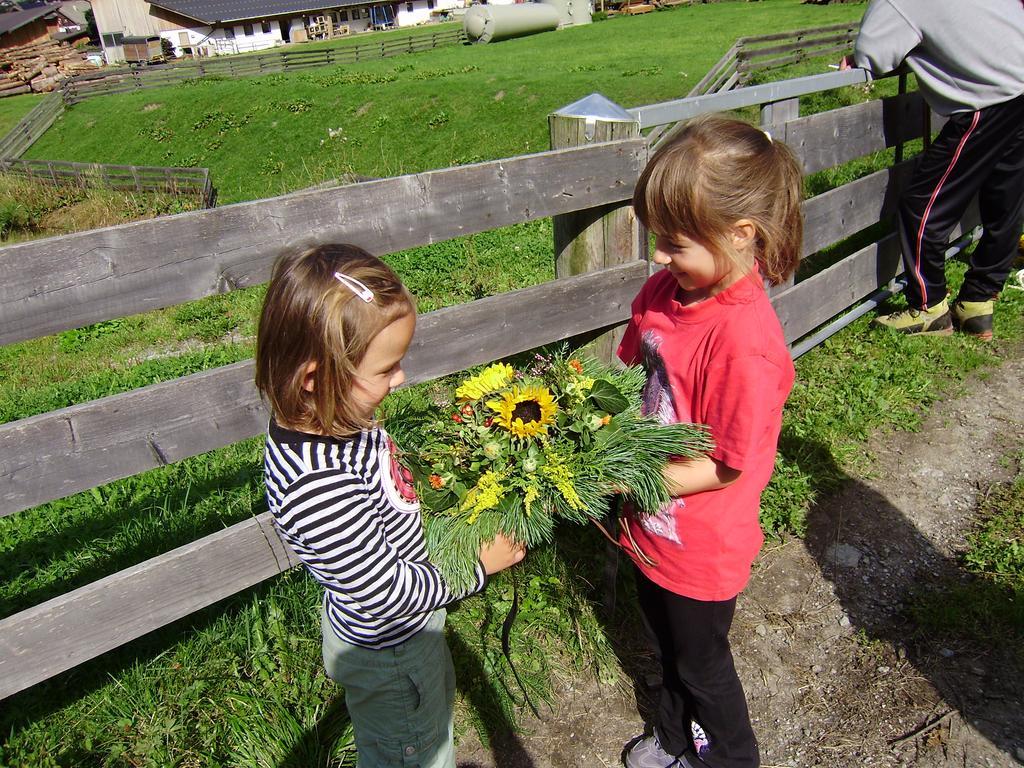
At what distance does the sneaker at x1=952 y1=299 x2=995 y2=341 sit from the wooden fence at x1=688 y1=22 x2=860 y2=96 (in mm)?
10798

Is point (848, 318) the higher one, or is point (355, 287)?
point (355, 287)

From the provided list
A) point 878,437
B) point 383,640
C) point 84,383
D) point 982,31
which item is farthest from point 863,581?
point 84,383

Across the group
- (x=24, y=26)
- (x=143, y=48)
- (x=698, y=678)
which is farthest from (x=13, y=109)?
(x=698, y=678)

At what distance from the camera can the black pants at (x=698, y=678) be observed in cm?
198

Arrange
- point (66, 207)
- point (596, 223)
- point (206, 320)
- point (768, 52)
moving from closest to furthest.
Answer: point (596, 223), point (206, 320), point (66, 207), point (768, 52)

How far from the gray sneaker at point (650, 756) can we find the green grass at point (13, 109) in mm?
35963

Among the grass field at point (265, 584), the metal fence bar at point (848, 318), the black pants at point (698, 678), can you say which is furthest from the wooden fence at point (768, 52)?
the black pants at point (698, 678)

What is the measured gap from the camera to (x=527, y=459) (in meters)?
1.61

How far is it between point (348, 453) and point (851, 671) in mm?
2144

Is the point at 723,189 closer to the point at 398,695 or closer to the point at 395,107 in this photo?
the point at 398,695

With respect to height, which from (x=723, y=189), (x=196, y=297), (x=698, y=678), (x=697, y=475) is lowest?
(x=698, y=678)

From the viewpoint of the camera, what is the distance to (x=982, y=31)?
3.89 metres

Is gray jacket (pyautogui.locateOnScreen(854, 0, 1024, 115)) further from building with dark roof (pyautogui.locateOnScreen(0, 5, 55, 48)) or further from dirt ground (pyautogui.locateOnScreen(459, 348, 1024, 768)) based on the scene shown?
building with dark roof (pyautogui.locateOnScreen(0, 5, 55, 48))

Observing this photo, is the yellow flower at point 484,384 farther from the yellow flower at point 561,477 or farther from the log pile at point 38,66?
the log pile at point 38,66
